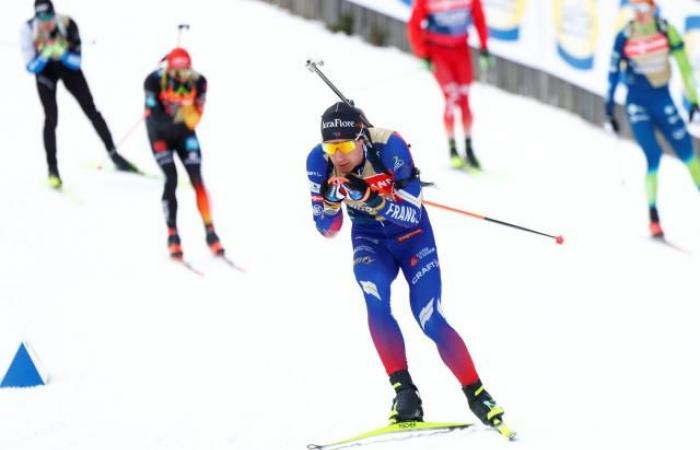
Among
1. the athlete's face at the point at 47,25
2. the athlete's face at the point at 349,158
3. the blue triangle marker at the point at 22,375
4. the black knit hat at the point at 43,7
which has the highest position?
the black knit hat at the point at 43,7

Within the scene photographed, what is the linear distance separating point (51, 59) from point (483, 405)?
6.63 metres

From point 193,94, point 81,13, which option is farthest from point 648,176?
point 81,13

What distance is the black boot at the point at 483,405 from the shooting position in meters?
6.24

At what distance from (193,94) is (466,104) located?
349 cm

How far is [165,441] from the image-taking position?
23.3ft

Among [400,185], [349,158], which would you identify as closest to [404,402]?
[400,185]

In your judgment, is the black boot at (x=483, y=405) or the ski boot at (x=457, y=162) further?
the ski boot at (x=457, y=162)

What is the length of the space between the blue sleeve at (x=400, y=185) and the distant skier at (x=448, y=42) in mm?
6254

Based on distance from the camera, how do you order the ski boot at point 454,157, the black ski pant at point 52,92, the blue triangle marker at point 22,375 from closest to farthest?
1. the blue triangle marker at point 22,375
2. the black ski pant at point 52,92
3. the ski boot at point 454,157

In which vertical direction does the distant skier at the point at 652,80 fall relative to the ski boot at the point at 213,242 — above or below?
above

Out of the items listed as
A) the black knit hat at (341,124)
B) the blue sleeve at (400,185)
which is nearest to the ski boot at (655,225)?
the blue sleeve at (400,185)

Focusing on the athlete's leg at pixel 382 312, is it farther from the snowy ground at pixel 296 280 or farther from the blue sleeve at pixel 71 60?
the blue sleeve at pixel 71 60

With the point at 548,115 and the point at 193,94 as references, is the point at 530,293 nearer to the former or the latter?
the point at 193,94

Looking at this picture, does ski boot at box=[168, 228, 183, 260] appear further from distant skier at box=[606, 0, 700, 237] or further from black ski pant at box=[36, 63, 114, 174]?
distant skier at box=[606, 0, 700, 237]
